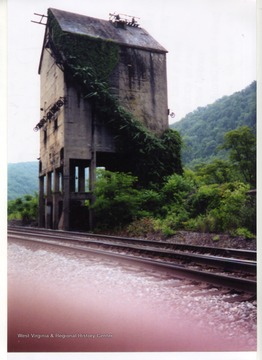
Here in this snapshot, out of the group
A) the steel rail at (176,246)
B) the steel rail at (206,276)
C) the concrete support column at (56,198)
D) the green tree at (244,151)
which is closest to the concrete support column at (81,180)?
the concrete support column at (56,198)

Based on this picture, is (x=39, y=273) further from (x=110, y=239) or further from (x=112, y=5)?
(x=112, y=5)

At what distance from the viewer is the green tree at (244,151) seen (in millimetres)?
5223

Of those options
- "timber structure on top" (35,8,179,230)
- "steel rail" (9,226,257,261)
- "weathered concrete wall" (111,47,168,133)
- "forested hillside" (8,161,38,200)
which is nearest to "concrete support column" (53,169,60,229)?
"timber structure on top" (35,8,179,230)

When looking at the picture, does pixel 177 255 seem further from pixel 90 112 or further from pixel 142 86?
pixel 142 86

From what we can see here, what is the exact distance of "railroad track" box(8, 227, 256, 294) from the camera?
433cm

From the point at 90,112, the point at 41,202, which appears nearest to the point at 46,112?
the point at 90,112

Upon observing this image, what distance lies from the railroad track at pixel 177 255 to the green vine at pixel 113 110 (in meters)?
A: 1.18

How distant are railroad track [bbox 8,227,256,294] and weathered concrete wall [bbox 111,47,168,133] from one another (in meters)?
2.13

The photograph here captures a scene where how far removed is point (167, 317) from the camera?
4211 millimetres

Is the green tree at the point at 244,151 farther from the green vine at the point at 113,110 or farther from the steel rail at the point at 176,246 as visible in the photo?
the green vine at the point at 113,110

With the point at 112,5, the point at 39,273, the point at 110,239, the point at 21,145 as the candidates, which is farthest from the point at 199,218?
the point at 112,5

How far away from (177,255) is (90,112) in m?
3.08
